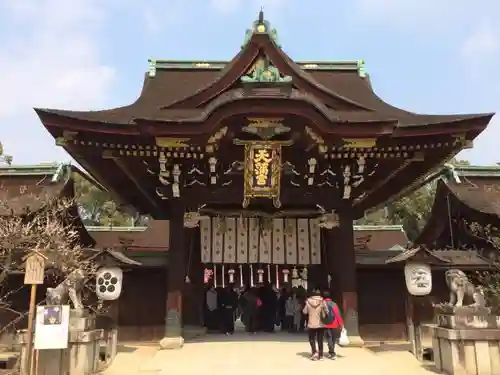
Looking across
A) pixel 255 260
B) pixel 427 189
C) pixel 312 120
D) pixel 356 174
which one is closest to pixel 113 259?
pixel 255 260

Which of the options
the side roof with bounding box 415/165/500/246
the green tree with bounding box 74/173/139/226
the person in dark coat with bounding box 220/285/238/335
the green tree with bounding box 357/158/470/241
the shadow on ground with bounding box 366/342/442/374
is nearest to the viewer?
the shadow on ground with bounding box 366/342/442/374

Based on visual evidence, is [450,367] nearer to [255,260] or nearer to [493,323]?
[493,323]

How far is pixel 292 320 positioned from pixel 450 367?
22.0 feet

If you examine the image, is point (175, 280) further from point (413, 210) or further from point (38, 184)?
point (413, 210)

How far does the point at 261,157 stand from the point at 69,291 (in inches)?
188

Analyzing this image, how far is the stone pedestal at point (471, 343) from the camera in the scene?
809cm

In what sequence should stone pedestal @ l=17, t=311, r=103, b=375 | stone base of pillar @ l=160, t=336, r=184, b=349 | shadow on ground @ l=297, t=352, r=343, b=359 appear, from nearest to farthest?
stone pedestal @ l=17, t=311, r=103, b=375, shadow on ground @ l=297, t=352, r=343, b=359, stone base of pillar @ l=160, t=336, r=184, b=349

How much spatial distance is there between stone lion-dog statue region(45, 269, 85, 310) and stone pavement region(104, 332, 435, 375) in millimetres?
1405

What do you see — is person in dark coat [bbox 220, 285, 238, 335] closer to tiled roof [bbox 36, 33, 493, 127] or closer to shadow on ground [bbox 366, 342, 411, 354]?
shadow on ground [bbox 366, 342, 411, 354]

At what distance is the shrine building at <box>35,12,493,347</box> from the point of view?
9.98 meters

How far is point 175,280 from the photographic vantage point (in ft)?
36.4

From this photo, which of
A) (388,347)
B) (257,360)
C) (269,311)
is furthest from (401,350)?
(269,311)

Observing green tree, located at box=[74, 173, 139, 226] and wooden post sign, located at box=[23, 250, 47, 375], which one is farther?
green tree, located at box=[74, 173, 139, 226]

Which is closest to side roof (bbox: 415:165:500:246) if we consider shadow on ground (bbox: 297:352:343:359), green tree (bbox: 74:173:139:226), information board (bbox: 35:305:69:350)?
shadow on ground (bbox: 297:352:343:359)
